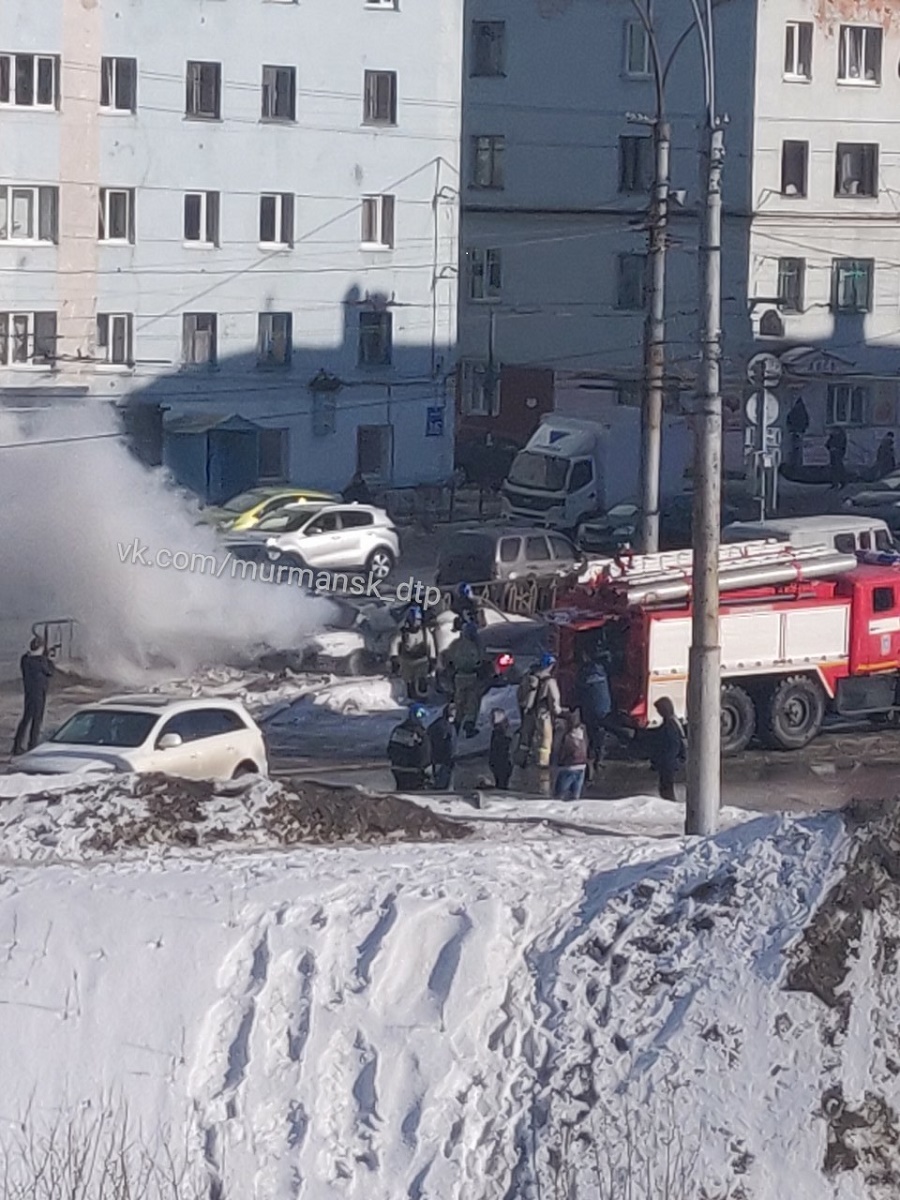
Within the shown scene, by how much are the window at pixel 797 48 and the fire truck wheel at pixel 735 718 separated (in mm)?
28406

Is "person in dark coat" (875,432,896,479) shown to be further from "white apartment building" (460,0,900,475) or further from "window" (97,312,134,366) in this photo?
"window" (97,312,134,366)

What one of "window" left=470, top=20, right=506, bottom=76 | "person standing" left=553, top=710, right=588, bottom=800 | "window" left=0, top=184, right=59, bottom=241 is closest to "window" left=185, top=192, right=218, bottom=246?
"window" left=0, top=184, right=59, bottom=241

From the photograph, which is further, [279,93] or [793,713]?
[279,93]

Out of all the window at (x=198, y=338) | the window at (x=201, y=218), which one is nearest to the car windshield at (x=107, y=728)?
the window at (x=198, y=338)

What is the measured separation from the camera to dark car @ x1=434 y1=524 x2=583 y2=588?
100ft

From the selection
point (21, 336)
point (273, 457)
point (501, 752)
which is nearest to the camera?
point (501, 752)

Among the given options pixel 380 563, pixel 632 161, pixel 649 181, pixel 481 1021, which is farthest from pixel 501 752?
pixel 632 161

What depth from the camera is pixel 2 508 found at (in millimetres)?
31062

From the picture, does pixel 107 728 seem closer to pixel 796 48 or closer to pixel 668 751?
pixel 668 751

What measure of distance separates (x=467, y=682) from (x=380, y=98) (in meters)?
21.7

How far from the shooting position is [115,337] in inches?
1601

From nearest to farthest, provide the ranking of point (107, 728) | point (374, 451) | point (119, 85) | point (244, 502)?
point (107, 728) → point (244, 502) → point (119, 85) → point (374, 451)

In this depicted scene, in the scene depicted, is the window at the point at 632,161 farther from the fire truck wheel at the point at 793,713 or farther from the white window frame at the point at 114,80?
the fire truck wheel at the point at 793,713

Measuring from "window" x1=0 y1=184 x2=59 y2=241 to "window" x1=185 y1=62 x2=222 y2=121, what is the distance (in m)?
3.17
